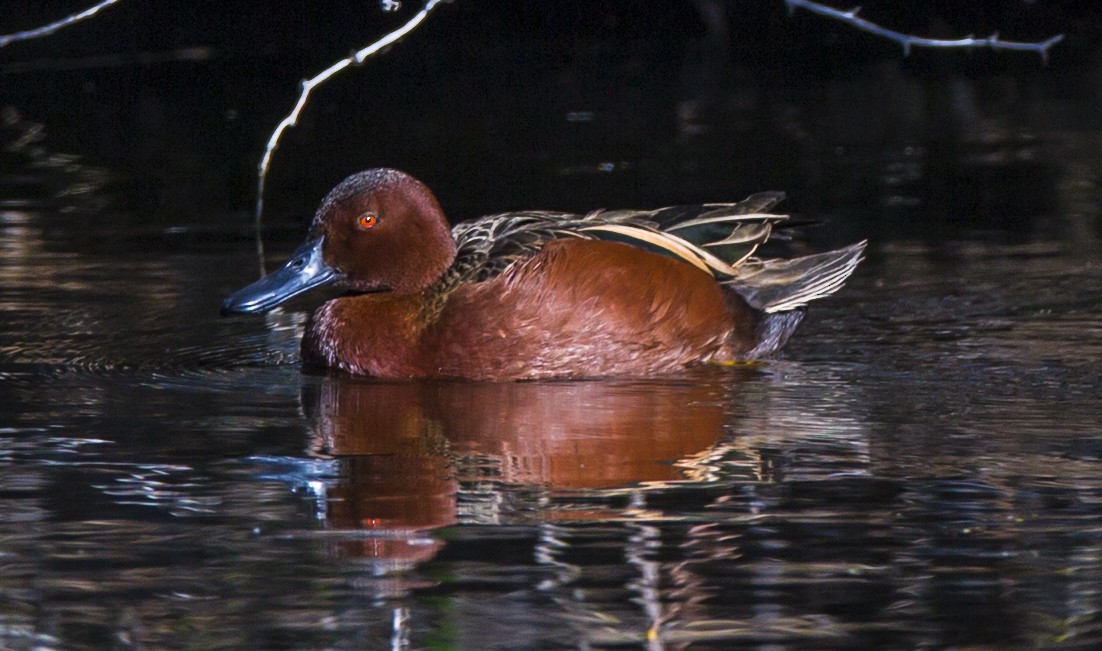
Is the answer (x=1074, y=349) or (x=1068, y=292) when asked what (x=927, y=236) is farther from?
(x=1074, y=349)

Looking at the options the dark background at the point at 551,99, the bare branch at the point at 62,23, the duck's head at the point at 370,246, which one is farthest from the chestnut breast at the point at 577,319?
the dark background at the point at 551,99

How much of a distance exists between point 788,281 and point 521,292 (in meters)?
1.41

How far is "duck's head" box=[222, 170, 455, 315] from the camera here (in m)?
7.91

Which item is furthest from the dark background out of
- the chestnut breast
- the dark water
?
the chestnut breast

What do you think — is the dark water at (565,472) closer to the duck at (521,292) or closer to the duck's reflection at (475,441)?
the duck's reflection at (475,441)

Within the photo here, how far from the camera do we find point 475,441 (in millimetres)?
6480

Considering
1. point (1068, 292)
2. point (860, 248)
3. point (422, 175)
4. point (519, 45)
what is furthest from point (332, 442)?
point (519, 45)

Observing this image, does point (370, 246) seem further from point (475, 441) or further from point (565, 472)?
point (565, 472)

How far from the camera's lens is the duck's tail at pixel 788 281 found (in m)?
8.41

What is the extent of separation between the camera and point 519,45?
870 inches

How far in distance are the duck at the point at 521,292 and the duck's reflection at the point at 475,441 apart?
6.1 inches

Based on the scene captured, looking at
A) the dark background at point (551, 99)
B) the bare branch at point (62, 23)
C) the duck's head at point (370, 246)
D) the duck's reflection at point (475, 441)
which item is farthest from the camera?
the dark background at point (551, 99)

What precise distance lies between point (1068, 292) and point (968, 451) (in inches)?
115

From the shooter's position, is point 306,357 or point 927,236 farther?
point 927,236
